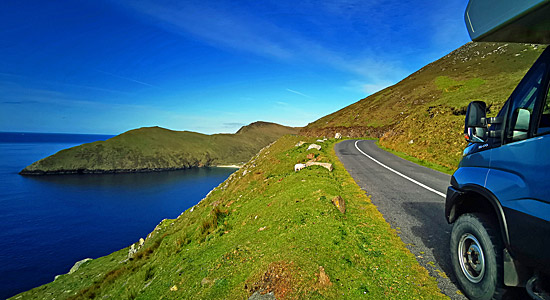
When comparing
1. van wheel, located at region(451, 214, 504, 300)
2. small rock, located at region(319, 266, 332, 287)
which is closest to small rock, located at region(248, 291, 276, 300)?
small rock, located at region(319, 266, 332, 287)

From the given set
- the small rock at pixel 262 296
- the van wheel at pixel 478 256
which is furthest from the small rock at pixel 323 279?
the van wheel at pixel 478 256

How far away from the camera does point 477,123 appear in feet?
12.8

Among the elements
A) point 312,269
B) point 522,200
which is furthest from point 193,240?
point 522,200

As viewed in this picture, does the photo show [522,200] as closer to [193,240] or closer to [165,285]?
[165,285]

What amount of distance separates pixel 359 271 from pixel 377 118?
72.9 m

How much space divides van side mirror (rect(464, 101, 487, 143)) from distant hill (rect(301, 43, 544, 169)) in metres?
15.4

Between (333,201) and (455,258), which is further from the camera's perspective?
(333,201)

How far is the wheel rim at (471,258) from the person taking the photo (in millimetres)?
3579

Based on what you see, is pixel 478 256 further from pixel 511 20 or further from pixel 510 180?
pixel 511 20

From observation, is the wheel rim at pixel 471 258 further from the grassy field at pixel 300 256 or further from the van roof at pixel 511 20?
the van roof at pixel 511 20

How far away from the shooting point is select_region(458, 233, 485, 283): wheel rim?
3.58 metres

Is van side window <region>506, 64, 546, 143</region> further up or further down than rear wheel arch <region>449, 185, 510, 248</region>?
further up

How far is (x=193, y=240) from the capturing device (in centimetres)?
1044

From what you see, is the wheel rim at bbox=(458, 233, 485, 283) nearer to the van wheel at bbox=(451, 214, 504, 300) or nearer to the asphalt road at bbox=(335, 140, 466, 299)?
the van wheel at bbox=(451, 214, 504, 300)
